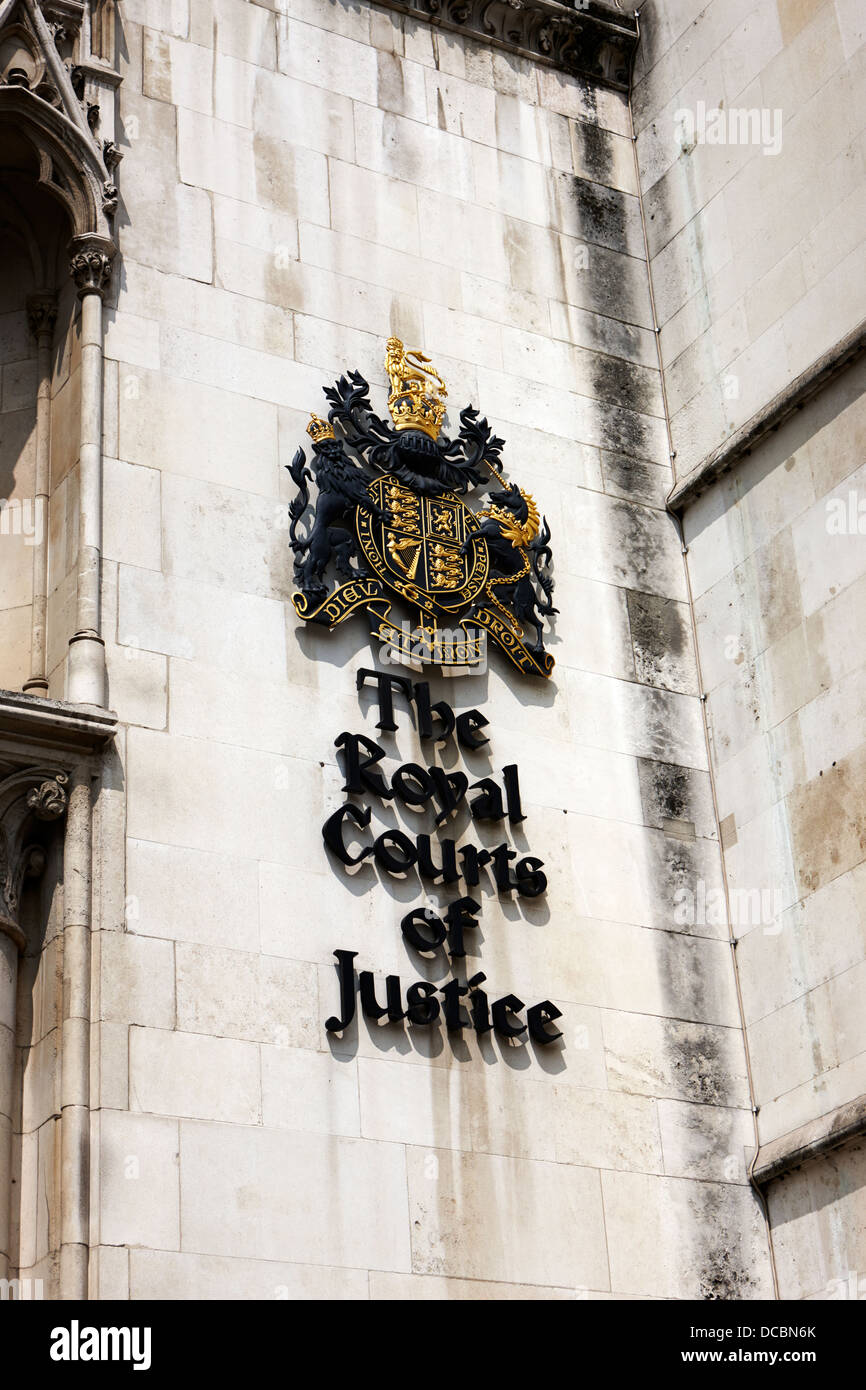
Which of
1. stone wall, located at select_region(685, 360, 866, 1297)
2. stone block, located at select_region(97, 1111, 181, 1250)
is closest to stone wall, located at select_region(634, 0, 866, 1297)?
stone wall, located at select_region(685, 360, 866, 1297)

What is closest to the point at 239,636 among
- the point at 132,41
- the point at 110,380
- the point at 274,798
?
the point at 274,798

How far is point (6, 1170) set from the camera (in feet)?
39.3

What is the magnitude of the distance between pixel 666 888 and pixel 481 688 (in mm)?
1998

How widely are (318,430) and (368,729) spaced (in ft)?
7.90

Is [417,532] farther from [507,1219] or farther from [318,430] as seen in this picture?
[507,1219]

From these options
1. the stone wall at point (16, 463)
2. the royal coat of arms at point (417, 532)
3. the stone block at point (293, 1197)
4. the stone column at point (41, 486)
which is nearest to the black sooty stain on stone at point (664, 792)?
the royal coat of arms at point (417, 532)

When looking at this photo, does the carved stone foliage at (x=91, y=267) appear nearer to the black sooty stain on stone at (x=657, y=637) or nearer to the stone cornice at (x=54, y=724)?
the stone cornice at (x=54, y=724)

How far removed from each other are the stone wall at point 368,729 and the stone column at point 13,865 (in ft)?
1.61

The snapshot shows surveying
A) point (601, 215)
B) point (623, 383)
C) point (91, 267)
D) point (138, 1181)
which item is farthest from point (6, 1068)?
point (601, 215)

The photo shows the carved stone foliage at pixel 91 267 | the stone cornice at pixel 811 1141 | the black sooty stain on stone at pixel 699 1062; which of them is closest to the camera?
the stone cornice at pixel 811 1141

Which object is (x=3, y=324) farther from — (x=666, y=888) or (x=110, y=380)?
(x=666, y=888)

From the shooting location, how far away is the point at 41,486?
14.7 m

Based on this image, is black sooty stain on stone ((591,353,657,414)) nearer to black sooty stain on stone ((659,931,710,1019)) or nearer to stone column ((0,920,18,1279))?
black sooty stain on stone ((659,931,710,1019))

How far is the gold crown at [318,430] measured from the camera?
15227mm
